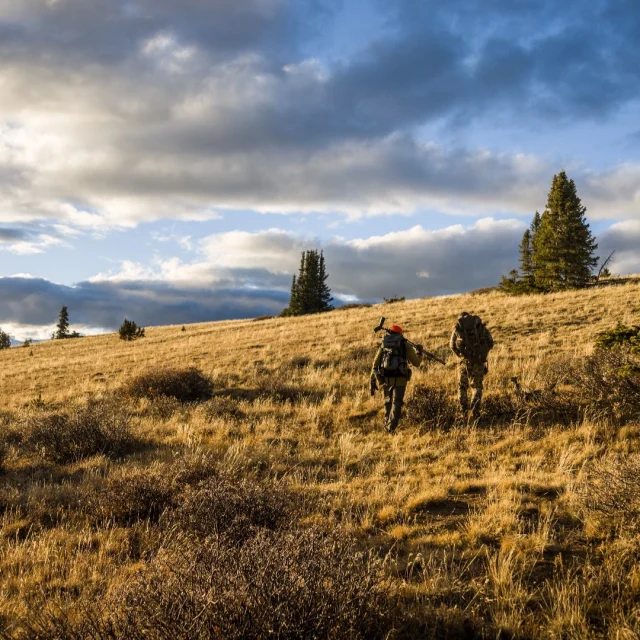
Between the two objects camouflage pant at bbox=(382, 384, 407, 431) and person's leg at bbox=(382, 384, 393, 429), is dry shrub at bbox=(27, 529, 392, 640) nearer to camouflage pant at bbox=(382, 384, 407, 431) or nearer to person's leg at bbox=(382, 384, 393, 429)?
camouflage pant at bbox=(382, 384, 407, 431)

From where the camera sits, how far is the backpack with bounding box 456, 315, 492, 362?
9.55m

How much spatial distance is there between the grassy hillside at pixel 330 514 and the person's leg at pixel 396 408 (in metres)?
0.21

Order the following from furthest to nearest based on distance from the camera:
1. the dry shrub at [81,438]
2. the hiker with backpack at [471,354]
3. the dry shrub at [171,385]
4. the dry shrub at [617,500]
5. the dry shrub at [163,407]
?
1. the dry shrub at [171,385]
2. the dry shrub at [163,407]
3. the hiker with backpack at [471,354]
4. the dry shrub at [81,438]
5. the dry shrub at [617,500]

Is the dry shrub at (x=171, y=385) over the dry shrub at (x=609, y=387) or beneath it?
beneath

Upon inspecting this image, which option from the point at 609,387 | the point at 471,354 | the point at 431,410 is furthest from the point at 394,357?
the point at 609,387

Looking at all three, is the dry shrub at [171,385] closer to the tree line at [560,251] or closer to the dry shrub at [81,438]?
the dry shrub at [81,438]

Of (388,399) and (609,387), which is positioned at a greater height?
(609,387)

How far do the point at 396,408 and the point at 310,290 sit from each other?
143 ft

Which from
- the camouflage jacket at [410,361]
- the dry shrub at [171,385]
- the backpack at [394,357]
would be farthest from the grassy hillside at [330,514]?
the backpack at [394,357]

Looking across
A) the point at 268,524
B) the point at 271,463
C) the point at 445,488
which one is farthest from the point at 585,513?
the point at 271,463

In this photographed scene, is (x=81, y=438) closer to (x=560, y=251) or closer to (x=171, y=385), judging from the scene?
(x=171, y=385)

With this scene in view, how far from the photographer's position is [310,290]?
171ft

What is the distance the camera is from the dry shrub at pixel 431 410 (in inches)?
354

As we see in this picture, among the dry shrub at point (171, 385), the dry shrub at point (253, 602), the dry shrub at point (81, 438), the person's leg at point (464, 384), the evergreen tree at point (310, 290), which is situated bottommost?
the dry shrub at point (81, 438)
